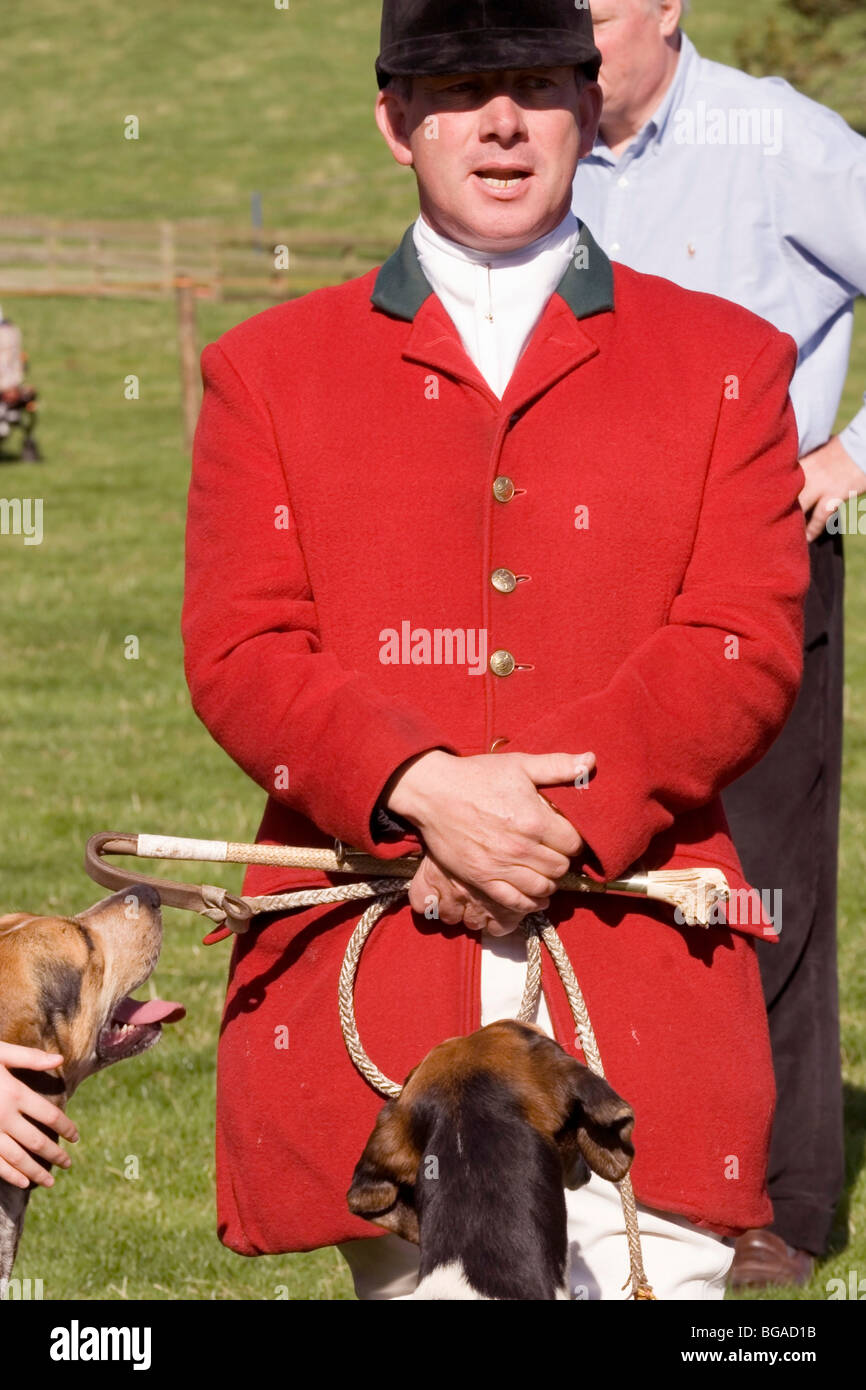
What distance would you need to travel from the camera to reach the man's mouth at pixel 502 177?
10.3ft

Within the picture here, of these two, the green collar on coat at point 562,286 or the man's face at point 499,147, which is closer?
the man's face at point 499,147

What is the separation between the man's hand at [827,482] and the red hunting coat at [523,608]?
5.74ft

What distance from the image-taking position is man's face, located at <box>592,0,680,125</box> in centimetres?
459

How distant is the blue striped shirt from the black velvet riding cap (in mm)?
1808

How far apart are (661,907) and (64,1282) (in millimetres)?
2755

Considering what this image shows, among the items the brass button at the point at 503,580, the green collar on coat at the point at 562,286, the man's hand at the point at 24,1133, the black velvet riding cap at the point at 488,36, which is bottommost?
the man's hand at the point at 24,1133

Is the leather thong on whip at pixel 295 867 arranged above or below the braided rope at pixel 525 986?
above

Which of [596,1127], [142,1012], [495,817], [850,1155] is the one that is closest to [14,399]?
[850,1155]

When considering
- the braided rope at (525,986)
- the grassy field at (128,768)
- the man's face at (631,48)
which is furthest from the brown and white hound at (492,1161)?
the man's face at (631,48)

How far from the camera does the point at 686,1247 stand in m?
3.27

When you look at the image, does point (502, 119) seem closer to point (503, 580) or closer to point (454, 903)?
point (503, 580)

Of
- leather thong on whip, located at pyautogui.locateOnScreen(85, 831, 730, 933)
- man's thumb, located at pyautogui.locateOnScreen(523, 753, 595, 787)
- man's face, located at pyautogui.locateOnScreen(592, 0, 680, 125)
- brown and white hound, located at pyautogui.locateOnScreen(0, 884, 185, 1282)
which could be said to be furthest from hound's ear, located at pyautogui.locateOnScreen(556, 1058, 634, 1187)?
man's face, located at pyautogui.locateOnScreen(592, 0, 680, 125)

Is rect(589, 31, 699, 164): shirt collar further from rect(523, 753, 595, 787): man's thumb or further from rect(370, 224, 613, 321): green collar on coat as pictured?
rect(523, 753, 595, 787): man's thumb

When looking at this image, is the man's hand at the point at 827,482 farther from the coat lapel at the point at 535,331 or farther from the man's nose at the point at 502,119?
the man's nose at the point at 502,119
